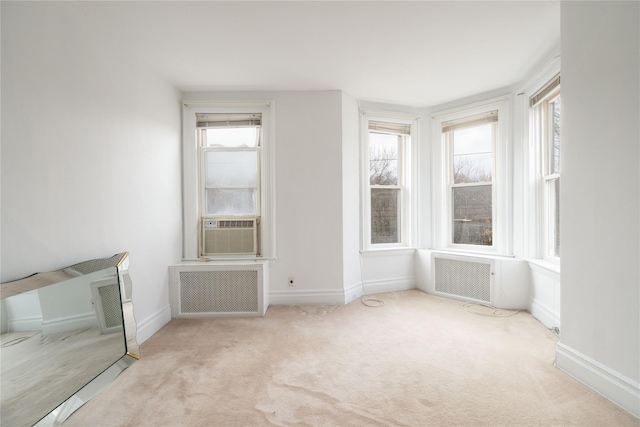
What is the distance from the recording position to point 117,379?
6.54 ft

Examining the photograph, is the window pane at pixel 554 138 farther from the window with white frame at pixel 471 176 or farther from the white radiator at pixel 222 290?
the white radiator at pixel 222 290

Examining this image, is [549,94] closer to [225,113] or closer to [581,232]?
[581,232]

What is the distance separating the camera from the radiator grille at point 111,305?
1.95 metres

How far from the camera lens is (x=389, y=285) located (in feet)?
13.1

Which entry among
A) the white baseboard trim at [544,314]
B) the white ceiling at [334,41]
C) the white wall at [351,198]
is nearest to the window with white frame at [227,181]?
the white ceiling at [334,41]

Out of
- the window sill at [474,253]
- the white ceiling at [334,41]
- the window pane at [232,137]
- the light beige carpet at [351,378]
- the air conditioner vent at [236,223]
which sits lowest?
the light beige carpet at [351,378]

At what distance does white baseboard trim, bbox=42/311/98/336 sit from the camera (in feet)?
5.20

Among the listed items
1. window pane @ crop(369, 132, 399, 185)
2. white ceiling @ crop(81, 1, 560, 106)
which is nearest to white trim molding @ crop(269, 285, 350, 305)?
window pane @ crop(369, 132, 399, 185)

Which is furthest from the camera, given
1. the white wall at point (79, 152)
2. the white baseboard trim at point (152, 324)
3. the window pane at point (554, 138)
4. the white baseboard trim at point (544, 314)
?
the window pane at point (554, 138)

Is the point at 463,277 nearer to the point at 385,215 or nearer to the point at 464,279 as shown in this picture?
the point at 464,279

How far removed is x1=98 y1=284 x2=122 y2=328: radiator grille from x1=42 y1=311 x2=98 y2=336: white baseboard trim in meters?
0.09

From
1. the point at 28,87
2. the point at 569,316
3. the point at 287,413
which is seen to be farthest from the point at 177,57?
the point at 569,316

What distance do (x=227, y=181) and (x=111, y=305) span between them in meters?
1.92

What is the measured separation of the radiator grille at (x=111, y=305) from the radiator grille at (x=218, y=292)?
3.70ft
